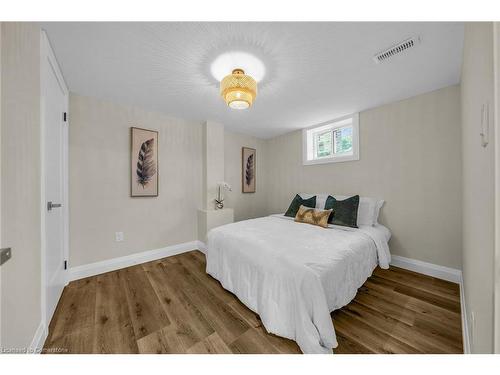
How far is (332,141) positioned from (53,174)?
12.3 feet

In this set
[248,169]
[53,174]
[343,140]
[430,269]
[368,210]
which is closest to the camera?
[53,174]

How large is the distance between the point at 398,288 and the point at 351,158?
1836 millimetres

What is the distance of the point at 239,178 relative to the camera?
3.98 meters

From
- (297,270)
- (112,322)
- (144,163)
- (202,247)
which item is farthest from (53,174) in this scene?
(297,270)

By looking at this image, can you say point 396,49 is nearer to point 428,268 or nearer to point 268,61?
point 268,61

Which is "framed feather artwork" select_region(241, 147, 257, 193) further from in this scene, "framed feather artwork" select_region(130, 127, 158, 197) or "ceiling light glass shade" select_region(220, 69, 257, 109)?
"ceiling light glass shade" select_region(220, 69, 257, 109)

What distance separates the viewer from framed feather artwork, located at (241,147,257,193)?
13.2 ft

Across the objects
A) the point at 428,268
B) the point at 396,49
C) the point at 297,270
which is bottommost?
the point at 428,268

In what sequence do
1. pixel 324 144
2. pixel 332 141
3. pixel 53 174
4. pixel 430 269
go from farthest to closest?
pixel 324 144
pixel 332 141
pixel 430 269
pixel 53 174

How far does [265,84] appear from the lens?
6.75ft

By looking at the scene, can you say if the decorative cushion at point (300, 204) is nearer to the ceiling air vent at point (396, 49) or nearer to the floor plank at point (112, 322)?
the ceiling air vent at point (396, 49)

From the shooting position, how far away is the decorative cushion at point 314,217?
2402 mm

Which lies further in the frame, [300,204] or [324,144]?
[324,144]
